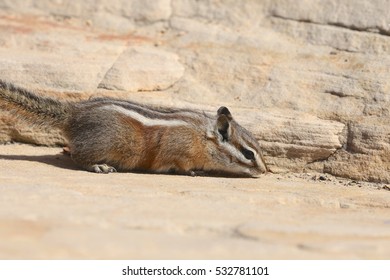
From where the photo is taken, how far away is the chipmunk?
9.55m

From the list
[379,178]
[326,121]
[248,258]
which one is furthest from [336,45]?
[248,258]

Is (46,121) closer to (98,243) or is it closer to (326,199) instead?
(326,199)

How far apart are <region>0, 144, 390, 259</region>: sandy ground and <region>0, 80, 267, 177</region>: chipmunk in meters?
0.28

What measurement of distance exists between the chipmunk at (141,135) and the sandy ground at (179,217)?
28 cm

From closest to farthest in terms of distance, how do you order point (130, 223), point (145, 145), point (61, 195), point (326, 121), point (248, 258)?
point (248, 258) → point (130, 223) → point (61, 195) → point (145, 145) → point (326, 121)

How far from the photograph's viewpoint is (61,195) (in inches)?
302

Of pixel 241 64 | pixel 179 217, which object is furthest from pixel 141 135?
pixel 179 217

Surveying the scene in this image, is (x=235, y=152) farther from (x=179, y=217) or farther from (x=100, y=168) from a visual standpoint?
(x=179, y=217)

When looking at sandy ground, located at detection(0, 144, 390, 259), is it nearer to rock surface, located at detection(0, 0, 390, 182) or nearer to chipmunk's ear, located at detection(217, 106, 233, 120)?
chipmunk's ear, located at detection(217, 106, 233, 120)

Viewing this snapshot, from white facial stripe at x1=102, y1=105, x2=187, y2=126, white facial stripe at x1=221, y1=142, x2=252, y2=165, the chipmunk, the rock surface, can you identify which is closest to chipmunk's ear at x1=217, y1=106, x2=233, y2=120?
the chipmunk

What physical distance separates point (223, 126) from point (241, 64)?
6.87 ft

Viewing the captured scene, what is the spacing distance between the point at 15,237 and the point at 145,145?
147 inches

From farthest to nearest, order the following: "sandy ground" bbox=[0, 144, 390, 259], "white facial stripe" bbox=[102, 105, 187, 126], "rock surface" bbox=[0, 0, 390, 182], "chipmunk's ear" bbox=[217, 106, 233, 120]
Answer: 1. "rock surface" bbox=[0, 0, 390, 182]
2. "chipmunk's ear" bbox=[217, 106, 233, 120]
3. "white facial stripe" bbox=[102, 105, 187, 126]
4. "sandy ground" bbox=[0, 144, 390, 259]

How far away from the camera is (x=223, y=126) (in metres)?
9.91
